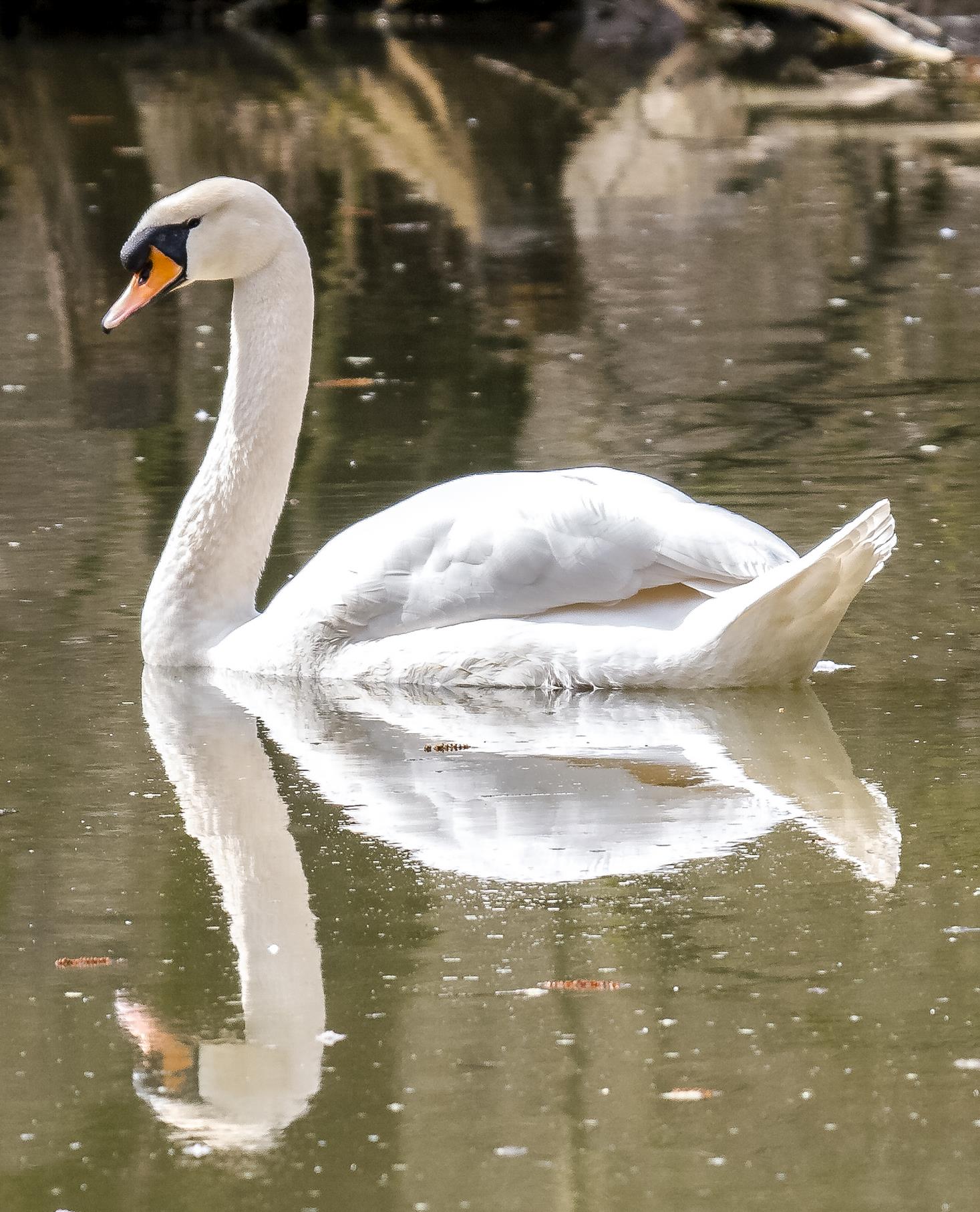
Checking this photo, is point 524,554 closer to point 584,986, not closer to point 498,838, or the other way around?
point 498,838

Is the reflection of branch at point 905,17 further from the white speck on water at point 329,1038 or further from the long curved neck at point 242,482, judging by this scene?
the white speck on water at point 329,1038

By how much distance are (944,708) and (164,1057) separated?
2877 mm

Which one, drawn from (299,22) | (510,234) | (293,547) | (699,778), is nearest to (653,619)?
(699,778)

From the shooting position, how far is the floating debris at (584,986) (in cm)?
437

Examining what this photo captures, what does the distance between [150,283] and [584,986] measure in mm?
3390

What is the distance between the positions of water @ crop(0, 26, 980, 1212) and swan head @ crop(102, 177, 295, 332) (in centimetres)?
114

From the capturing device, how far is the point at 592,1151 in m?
3.70

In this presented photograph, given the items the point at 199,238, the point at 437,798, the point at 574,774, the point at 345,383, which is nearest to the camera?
the point at 437,798

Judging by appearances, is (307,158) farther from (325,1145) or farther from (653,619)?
(325,1145)

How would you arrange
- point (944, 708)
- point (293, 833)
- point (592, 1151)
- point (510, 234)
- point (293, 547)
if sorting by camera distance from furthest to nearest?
point (510, 234), point (293, 547), point (944, 708), point (293, 833), point (592, 1151)

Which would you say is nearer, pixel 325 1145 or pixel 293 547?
pixel 325 1145

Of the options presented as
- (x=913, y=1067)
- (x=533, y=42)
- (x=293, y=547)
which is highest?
(x=913, y=1067)

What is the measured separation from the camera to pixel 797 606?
610 centimetres

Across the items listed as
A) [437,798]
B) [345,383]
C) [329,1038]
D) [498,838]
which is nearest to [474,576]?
[437,798]
